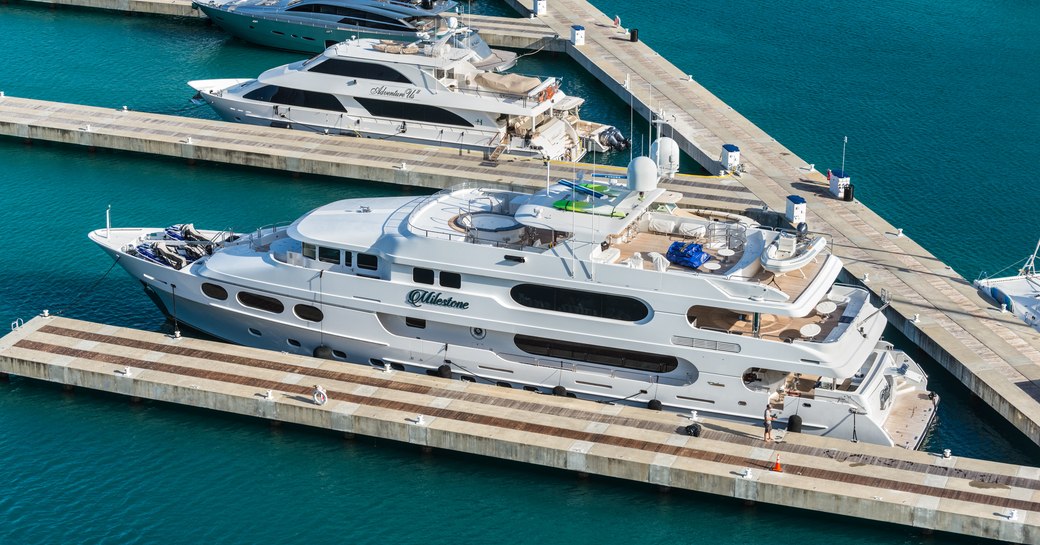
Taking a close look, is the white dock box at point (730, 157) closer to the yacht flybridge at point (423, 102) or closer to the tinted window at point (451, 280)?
the yacht flybridge at point (423, 102)

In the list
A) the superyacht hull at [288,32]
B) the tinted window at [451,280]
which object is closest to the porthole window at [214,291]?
the tinted window at [451,280]

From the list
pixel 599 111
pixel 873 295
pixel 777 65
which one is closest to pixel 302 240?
pixel 873 295

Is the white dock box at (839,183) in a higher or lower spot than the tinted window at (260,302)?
higher

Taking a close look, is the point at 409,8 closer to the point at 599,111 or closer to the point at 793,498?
the point at 599,111

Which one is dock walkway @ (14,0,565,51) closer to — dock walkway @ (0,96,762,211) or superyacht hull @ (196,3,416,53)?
superyacht hull @ (196,3,416,53)

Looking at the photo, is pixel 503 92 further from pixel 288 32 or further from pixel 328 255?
pixel 328 255

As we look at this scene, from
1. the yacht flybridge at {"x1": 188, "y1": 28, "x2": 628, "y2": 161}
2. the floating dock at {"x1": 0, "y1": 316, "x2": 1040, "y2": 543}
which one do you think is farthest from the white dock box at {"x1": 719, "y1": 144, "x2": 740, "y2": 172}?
the floating dock at {"x1": 0, "y1": 316, "x2": 1040, "y2": 543}

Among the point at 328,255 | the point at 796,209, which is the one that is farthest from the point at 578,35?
the point at 328,255
